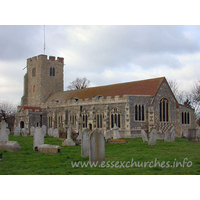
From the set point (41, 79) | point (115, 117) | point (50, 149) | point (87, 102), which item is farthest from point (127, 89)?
point (50, 149)

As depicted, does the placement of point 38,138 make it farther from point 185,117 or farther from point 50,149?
point 185,117

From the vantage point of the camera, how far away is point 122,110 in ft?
90.1

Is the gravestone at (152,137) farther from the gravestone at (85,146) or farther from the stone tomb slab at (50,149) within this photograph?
the stone tomb slab at (50,149)

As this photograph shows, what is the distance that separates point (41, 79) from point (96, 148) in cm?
3519

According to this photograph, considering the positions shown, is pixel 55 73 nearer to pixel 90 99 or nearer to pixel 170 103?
pixel 90 99

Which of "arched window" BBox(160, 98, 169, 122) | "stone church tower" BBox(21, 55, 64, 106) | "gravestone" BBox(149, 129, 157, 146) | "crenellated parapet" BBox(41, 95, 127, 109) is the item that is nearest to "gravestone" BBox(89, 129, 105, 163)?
"gravestone" BBox(149, 129, 157, 146)

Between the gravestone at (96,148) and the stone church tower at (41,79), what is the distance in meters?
34.2

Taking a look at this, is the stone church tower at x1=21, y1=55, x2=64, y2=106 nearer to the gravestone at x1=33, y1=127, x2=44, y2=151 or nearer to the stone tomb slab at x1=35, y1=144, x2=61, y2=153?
the gravestone at x1=33, y1=127, x2=44, y2=151

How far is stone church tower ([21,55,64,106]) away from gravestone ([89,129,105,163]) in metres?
34.2

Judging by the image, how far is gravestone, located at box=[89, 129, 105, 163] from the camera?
374 inches

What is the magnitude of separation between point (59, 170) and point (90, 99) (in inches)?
961

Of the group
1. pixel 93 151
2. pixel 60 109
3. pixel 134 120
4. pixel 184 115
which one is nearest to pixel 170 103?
pixel 184 115

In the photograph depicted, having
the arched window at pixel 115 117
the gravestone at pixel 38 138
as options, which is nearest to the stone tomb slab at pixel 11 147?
the gravestone at pixel 38 138

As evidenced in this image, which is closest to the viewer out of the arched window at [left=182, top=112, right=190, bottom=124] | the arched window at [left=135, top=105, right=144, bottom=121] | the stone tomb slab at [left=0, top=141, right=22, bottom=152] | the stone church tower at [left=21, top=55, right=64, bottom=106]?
the stone tomb slab at [left=0, top=141, right=22, bottom=152]
